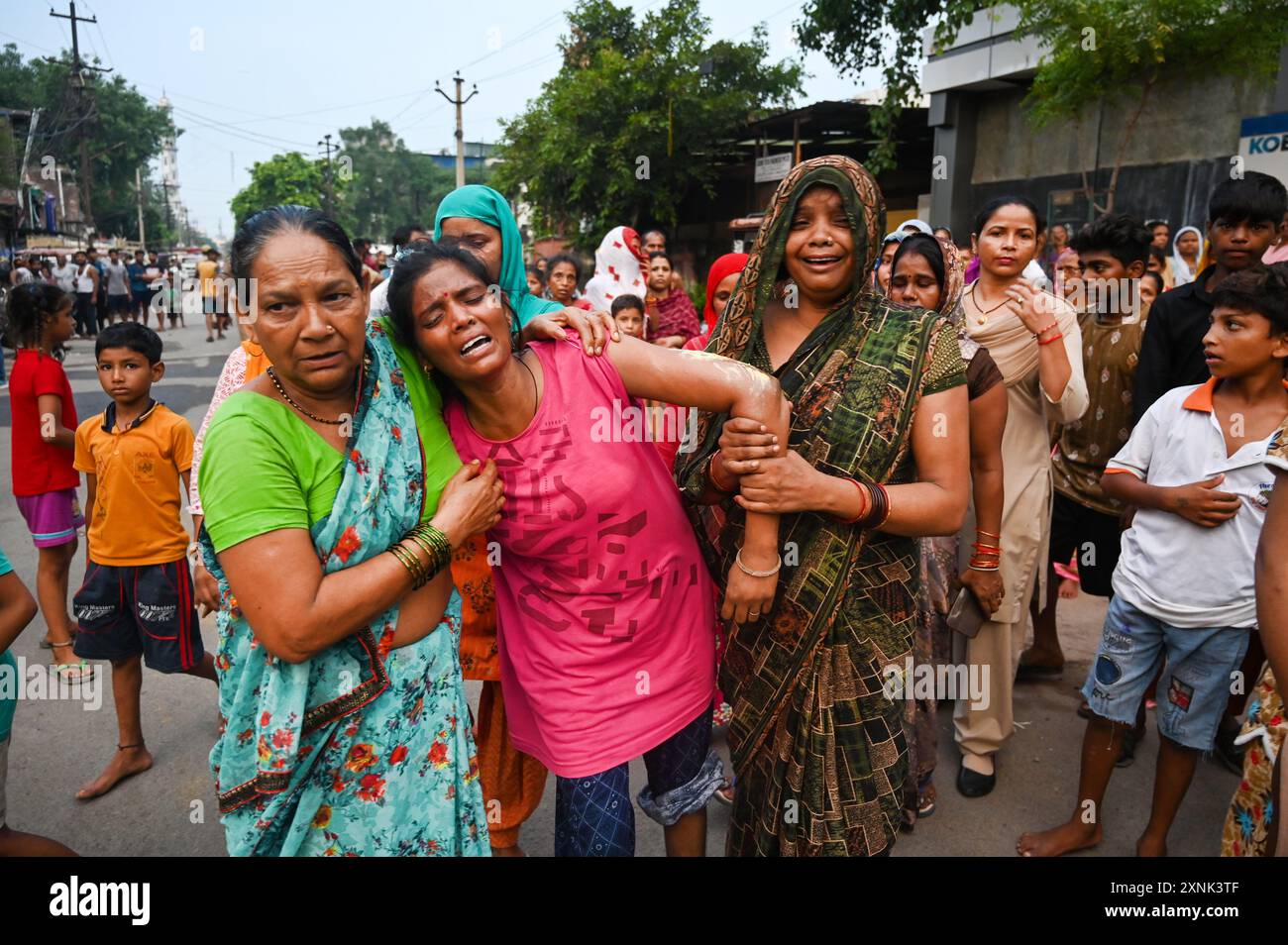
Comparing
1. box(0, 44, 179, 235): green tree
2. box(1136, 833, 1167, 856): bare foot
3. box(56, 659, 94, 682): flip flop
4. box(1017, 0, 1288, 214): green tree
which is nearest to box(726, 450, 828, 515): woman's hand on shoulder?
box(1136, 833, 1167, 856): bare foot

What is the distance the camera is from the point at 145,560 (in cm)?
308

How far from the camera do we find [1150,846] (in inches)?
101

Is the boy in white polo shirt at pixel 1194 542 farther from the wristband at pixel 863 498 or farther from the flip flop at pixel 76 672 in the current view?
the flip flop at pixel 76 672

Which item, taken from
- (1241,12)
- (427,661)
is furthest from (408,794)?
(1241,12)

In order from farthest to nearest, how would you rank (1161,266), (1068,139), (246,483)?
(1068,139), (1161,266), (246,483)

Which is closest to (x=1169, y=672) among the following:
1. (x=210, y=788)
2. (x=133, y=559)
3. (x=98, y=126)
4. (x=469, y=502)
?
(x=469, y=502)

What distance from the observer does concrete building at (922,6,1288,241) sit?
9.95 meters

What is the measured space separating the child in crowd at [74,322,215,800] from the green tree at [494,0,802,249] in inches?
577

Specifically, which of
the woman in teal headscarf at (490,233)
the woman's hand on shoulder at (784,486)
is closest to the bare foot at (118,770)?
the woman in teal headscarf at (490,233)

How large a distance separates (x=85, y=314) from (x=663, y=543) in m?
19.3

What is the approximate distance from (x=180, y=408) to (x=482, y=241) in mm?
8446

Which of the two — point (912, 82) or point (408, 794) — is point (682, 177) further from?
point (408, 794)

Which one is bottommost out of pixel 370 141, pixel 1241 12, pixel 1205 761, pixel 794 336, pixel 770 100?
pixel 1205 761

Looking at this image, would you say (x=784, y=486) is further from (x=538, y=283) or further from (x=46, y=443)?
(x=538, y=283)
